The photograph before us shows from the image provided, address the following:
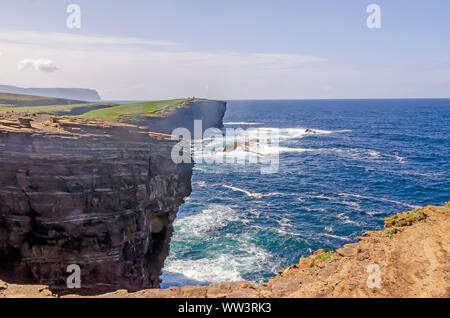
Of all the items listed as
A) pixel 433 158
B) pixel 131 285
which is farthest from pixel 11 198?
pixel 433 158

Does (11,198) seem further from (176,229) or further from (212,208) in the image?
(212,208)

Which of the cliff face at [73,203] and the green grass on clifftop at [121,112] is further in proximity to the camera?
the green grass on clifftop at [121,112]

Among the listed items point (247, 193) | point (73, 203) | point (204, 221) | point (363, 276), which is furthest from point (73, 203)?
point (247, 193)

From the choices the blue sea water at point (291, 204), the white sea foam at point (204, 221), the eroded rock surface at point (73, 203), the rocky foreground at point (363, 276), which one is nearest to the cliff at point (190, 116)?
the blue sea water at point (291, 204)

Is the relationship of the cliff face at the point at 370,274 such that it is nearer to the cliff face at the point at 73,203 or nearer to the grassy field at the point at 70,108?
the cliff face at the point at 73,203

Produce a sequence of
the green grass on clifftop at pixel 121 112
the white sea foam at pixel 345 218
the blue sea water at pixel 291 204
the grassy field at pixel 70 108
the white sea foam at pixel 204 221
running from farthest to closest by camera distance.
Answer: the grassy field at pixel 70 108 → the white sea foam at pixel 345 218 → the green grass on clifftop at pixel 121 112 → the white sea foam at pixel 204 221 → the blue sea water at pixel 291 204
